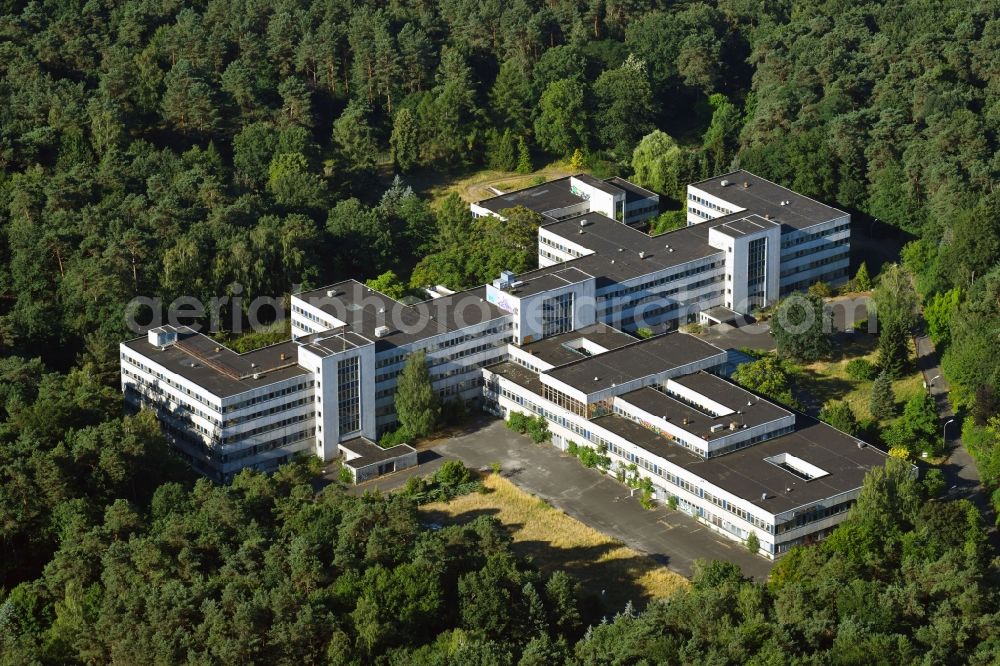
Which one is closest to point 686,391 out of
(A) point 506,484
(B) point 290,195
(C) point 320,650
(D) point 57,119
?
(A) point 506,484

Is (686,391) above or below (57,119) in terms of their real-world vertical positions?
below

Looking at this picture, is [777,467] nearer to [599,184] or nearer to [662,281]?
[662,281]

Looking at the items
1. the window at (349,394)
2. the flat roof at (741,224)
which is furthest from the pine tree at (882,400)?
the window at (349,394)

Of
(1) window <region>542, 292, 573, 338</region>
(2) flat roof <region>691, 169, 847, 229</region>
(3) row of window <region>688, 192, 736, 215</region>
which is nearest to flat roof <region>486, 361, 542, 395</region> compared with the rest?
(1) window <region>542, 292, 573, 338</region>

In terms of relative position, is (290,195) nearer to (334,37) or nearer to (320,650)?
(334,37)

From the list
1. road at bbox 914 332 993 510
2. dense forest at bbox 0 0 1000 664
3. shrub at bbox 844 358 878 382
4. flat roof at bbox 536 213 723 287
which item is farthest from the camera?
flat roof at bbox 536 213 723 287

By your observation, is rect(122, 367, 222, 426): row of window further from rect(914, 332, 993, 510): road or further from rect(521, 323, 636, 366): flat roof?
rect(914, 332, 993, 510): road
